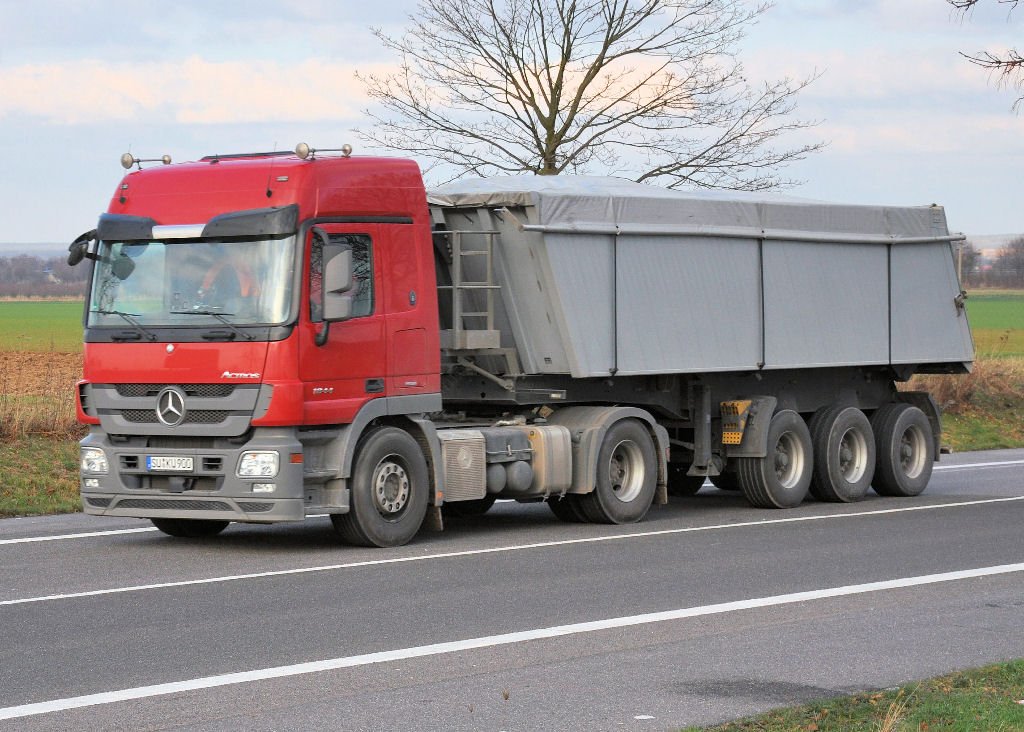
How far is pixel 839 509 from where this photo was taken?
58.0 ft

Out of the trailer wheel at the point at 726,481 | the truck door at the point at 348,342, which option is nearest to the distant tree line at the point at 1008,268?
the trailer wheel at the point at 726,481

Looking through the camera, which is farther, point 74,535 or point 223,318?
point 74,535

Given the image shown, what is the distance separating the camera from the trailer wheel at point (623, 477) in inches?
619

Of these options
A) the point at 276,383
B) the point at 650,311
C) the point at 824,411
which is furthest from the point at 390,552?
the point at 824,411

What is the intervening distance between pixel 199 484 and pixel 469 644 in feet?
15.2

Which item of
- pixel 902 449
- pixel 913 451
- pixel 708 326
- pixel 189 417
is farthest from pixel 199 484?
pixel 913 451

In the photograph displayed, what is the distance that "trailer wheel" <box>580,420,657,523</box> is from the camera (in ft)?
51.6

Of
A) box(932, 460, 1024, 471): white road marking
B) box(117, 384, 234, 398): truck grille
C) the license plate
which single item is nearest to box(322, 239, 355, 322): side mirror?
box(117, 384, 234, 398): truck grille

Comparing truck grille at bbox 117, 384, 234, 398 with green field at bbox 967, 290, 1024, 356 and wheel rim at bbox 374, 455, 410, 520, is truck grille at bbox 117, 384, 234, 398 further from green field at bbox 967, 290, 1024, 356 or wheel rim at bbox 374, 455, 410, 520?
green field at bbox 967, 290, 1024, 356

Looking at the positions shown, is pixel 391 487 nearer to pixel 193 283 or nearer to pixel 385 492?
pixel 385 492

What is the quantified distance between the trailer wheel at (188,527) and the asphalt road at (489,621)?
154 mm

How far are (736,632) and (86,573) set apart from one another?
16.3 feet

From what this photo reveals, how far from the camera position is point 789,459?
59.1 feet

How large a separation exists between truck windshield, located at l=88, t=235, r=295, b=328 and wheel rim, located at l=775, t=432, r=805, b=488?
6707mm
